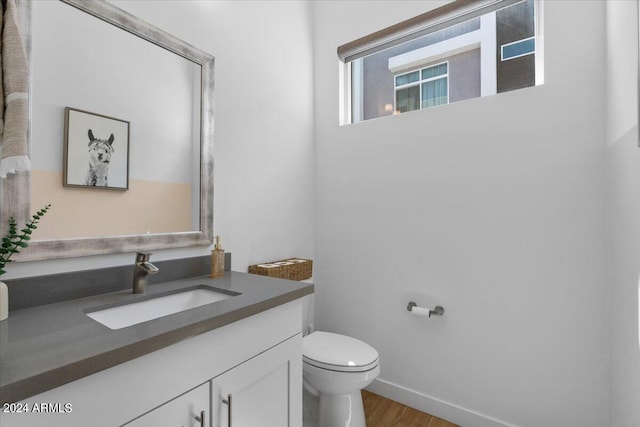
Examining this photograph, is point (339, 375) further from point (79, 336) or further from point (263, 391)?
point (79, 336)

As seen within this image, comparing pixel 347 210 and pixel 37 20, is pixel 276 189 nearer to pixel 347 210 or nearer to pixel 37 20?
pixel 347 210

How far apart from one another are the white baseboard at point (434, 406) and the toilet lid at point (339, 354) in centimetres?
52

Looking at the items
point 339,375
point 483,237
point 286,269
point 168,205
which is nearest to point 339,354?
point 339,375

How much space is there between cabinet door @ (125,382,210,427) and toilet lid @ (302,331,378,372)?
2.40 ft

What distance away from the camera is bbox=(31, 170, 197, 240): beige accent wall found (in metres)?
1.05

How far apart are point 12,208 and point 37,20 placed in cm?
62

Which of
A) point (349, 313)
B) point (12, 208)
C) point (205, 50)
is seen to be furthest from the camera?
point (349, 313)

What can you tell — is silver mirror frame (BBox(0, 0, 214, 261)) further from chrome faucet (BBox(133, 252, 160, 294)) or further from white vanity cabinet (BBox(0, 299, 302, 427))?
white vanity cabinet (BBox(0, 299, 302, 427))

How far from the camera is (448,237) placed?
1.76m

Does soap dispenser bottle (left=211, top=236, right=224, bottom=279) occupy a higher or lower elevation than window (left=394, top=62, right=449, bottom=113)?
lower

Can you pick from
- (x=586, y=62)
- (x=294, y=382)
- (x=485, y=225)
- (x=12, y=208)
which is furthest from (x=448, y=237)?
(x=12, y=208)

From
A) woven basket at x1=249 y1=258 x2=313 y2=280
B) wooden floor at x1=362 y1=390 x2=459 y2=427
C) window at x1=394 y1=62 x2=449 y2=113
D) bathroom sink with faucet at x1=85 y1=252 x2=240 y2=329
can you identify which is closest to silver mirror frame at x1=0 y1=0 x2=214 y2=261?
bathroom sink with faucet at x1=85 y1=252 x2=240 y2=329

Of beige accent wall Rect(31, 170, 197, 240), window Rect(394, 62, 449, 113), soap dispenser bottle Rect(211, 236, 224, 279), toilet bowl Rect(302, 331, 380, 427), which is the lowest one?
toilet bowl Rect(302, 331, 380, 427)

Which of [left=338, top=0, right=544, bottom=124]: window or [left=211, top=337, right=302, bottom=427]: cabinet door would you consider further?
[left=338, top=0, right=544, bottom=124]: window
